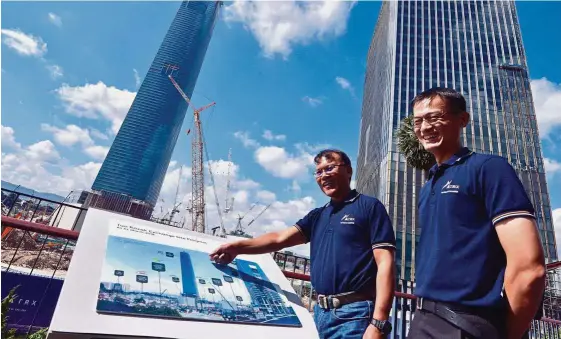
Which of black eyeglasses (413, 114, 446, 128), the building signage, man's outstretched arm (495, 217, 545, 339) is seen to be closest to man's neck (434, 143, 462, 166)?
black eyeglasses (413, 114, 446, 128)

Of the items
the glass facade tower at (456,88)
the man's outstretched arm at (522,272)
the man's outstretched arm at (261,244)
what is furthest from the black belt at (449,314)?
the glass facade tower at (456,88)

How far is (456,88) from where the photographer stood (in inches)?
2018

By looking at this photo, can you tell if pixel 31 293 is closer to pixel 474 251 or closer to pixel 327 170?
pixel 327 170

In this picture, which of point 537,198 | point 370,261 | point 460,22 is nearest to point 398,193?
point 537,198

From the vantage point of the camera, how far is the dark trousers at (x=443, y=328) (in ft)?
3.83

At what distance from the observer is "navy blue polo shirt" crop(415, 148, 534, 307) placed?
1.21 metres

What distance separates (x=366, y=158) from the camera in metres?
67.6

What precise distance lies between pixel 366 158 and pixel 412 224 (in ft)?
81.2

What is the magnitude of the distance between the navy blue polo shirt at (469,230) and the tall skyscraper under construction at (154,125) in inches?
4211

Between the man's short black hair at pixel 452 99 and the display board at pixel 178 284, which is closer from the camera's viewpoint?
the display board at pixel 178 284

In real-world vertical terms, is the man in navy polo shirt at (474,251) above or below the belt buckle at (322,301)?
above

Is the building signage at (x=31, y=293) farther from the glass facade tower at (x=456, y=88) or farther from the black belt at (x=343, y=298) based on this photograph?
the glass facade tower at (x=456, y=88)

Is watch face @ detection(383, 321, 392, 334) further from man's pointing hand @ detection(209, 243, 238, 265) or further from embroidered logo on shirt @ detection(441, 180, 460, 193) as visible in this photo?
man's pointing hand @ detection(209, 243, 238, 265)

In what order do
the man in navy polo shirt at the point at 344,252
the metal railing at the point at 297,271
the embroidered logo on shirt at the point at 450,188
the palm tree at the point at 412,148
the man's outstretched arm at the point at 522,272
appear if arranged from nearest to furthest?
1. the man's outstretched arm at the point at 522,272
2. the embroidered logo on shirt at the point at 450,188
3. the man in navy polo shirt at the point at 344,252
4. the metal railing at the point at 297,271
5. the palm tree at the point at 412,148
